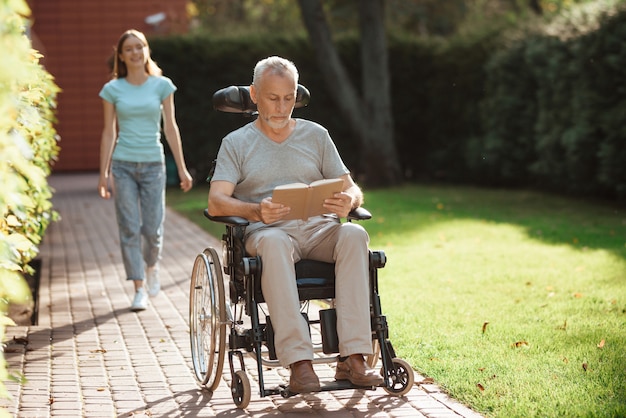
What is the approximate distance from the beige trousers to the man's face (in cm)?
57

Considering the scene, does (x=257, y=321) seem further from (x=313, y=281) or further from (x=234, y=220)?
(x=234, y=220)

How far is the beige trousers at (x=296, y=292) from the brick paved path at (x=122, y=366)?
322mm

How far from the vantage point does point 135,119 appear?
728 centimetres

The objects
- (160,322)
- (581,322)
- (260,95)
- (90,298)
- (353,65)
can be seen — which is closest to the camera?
(260,95)

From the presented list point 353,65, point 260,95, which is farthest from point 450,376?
point 353,65

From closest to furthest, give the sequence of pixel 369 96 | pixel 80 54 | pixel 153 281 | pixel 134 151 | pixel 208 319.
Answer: pixel 208 319
pixel 134 151
pixel 153 281
pixel 369 96
pixel 80 54

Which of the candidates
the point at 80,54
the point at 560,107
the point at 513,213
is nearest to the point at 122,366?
the point at 513,213

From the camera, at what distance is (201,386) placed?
515 cm

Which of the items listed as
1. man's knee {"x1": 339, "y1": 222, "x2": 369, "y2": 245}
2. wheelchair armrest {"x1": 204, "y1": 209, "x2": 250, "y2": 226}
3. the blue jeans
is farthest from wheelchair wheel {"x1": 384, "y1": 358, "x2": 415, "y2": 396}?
the blue jeans

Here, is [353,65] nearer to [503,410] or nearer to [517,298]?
[517,298]

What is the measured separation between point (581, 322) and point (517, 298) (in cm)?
90

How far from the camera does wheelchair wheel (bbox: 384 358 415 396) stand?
4.77 metres

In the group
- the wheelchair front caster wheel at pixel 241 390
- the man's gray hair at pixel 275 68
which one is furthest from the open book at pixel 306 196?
the wheelchair front caster wheel at pixel 241 390

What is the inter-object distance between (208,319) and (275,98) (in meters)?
1.15
